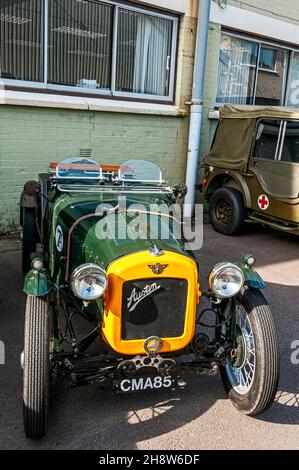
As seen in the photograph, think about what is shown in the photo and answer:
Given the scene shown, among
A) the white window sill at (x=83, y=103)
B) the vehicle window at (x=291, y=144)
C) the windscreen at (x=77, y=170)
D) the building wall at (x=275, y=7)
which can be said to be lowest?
the windscreen at (x=77, y=170)

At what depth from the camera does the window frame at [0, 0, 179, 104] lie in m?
6.39

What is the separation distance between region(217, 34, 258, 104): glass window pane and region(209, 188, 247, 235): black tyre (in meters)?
2.38

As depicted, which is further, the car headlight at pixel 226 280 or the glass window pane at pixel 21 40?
the glass window pane at pixel 21 40

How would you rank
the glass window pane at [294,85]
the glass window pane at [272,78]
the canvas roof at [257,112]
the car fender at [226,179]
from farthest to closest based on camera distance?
the glass window pane at [294,85], the glass window pane at [272,78], the car fender at [226,179], the canvas roof at [257,112]

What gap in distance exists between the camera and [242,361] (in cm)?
→ 303

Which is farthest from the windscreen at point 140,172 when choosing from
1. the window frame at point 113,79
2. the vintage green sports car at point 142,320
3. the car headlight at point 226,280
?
the window frame at point 113,79

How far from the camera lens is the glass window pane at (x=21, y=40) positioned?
20.2 feet

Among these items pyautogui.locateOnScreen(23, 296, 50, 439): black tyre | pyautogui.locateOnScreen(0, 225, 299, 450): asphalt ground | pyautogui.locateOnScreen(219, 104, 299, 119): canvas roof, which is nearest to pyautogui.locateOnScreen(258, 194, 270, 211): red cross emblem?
pyautogui.locateOnScreen(219, 104, 299, 119): canvas roof

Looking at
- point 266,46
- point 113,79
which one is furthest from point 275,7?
point 113,79

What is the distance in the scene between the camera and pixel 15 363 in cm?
340

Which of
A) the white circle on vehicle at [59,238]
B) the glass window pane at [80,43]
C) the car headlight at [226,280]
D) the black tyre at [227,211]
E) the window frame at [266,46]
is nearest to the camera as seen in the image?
the car headlight at [226,280]

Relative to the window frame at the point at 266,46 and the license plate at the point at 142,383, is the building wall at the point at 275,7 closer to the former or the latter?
the window frame at the point at 266,46

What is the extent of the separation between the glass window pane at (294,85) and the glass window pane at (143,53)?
11.1 ft
